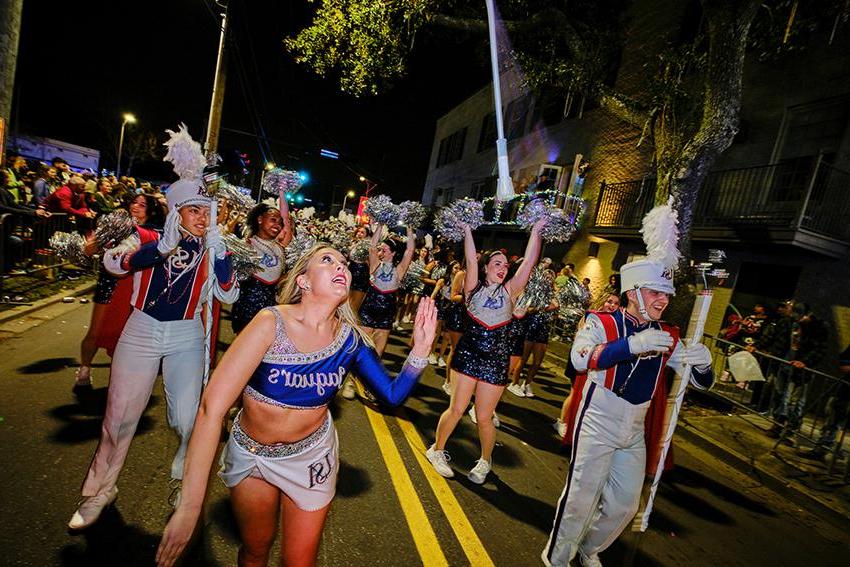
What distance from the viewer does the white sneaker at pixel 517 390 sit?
761cm

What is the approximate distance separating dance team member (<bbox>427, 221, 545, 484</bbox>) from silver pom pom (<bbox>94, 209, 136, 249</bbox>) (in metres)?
2.94

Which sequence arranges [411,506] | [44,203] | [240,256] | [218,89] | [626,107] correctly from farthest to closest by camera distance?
[218,89] < [44,203] < [626,107] < [411,506] < [240,256]

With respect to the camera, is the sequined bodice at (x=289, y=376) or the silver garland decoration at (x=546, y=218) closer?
the sequined bodice at (x=289, y=376)

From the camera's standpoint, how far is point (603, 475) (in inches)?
119

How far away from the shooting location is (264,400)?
80.3 inches

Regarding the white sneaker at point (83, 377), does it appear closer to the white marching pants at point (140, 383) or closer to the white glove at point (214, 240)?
the white marching pants at point (140, 383)

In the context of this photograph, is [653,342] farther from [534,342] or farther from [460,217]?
[534,342]

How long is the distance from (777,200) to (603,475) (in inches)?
462

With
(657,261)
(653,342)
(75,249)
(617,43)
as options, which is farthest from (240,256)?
(617,43)

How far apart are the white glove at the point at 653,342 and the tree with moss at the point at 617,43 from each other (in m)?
6.30

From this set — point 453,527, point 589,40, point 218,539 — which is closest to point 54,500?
point 218,539

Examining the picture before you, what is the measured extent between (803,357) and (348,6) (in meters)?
12.2

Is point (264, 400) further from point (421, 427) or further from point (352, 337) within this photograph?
point (421, 427)

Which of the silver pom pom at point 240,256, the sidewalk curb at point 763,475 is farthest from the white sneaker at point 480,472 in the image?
the sidewalk curb at point 763,475
